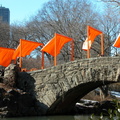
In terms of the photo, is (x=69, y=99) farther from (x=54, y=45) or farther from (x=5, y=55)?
(x=5, y=55)

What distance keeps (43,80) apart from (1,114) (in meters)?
2.62

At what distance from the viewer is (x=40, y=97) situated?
14.6 m

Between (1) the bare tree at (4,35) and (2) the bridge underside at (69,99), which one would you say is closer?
(2) the bridge underside at (69,99)

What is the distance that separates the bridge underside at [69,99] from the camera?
554 inches

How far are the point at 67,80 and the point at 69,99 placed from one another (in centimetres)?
178

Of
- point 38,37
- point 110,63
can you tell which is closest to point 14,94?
point 110,63

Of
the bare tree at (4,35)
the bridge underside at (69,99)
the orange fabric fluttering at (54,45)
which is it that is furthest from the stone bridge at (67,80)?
the bare tree at (4,35)

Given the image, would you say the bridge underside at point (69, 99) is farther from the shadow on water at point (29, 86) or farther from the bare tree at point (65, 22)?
the bare tree at point (65, 22)

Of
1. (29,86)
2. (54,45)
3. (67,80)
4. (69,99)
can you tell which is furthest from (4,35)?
(67,80)

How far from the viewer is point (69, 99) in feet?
49.9

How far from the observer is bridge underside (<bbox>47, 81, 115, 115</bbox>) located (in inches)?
554

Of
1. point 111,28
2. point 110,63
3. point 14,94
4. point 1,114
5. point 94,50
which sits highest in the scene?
point 111,28

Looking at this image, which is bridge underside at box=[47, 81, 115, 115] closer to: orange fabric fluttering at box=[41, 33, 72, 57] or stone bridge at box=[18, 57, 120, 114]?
stone bridge at box=[18, 57, 120, 114]

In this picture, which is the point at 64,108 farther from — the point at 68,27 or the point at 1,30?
the point at 1,30
